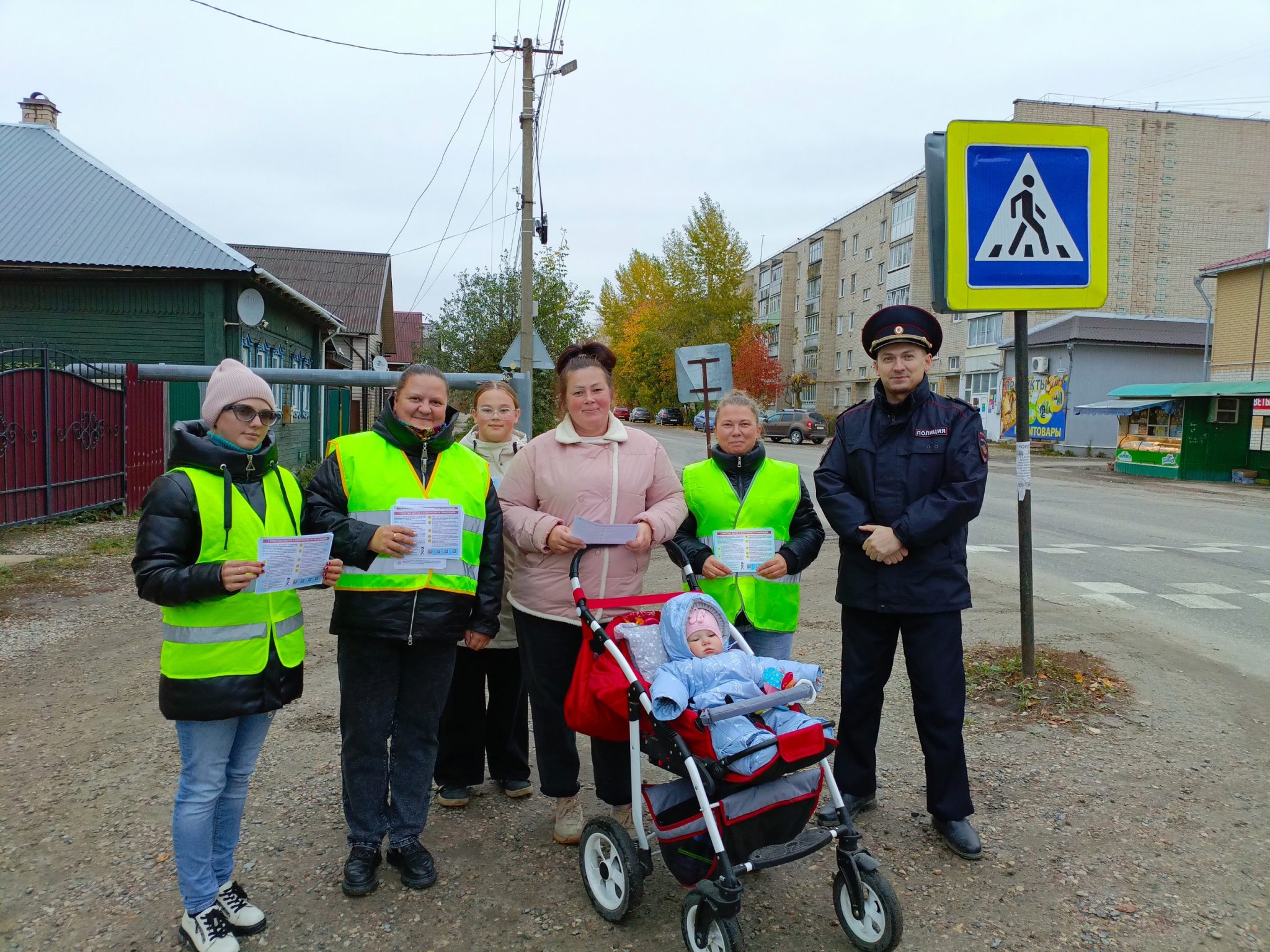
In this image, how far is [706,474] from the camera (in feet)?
12.7

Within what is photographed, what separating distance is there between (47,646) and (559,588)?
4847mm

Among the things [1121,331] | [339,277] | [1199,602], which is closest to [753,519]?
[1199,602]

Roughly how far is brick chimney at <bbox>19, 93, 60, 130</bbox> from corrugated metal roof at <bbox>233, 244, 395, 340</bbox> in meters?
12.0

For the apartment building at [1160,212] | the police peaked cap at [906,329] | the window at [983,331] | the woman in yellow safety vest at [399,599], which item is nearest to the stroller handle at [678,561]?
the woman in yellow safety vest at [399,599]

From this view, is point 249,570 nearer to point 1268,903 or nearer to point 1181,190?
point 1268,903

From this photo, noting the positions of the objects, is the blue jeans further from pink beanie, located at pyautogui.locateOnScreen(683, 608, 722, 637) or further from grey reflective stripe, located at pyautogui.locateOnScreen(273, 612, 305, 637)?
pink beanie, located at pyautogui.locateOnScreen(683, 608, 722, 637)

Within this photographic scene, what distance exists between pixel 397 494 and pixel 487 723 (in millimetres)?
1460

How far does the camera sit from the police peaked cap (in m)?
3.58

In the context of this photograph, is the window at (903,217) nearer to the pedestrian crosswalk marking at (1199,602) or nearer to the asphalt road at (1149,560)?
the asphalt road at (1149,560)

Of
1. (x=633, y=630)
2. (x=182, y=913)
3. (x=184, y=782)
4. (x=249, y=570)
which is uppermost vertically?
(x=249, y=570)

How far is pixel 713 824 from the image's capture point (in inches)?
104

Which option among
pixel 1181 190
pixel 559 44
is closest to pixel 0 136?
pixel 559 44

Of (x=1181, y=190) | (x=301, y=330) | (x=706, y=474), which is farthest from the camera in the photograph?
(x=1181, y=190)

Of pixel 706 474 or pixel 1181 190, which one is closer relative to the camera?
pixel 706 474
